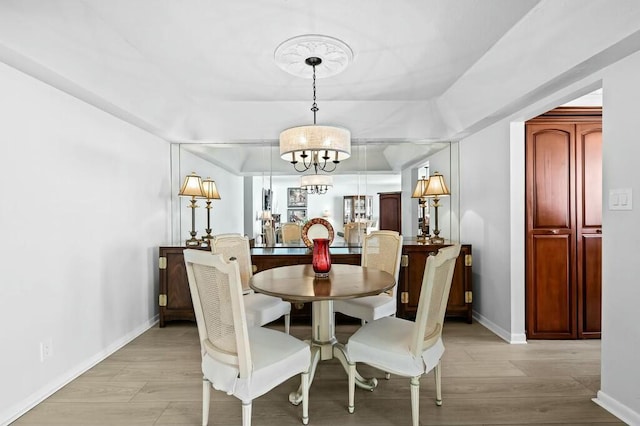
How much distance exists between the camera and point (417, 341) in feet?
5.99

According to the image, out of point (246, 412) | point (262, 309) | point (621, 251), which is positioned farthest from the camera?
point (262, 309)

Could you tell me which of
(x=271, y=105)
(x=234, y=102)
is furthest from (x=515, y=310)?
(x=234, y=102)

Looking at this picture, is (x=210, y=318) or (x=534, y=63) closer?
(x=210, y=318)

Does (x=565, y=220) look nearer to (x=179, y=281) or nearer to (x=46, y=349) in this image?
(x=179, y=281)

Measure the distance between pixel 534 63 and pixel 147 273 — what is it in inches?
155

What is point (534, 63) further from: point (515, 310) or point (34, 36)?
point (34, 36)

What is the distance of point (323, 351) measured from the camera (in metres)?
2.47

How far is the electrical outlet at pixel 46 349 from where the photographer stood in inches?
89.7

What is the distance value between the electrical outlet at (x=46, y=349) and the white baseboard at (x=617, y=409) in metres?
3.61

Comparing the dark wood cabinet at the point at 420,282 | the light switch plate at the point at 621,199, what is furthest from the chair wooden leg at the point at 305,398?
the light switch plate at the point at 621,199

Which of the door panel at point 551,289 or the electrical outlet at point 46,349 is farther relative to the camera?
the door panel at point 551,289

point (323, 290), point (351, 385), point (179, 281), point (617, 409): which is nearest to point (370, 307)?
point (351, 385)

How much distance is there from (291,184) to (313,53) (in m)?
1.92

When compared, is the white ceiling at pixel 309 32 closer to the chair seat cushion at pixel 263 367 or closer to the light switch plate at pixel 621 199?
the light switch plate at pixel 621 199
